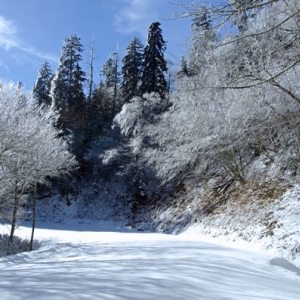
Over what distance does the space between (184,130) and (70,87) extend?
71.3ft

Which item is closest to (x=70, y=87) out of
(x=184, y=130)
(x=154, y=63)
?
(x=154, y=63)

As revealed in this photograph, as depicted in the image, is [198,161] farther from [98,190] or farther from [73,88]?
[73,88]

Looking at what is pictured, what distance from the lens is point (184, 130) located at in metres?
11.3

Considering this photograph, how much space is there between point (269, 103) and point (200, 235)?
5.60 metres

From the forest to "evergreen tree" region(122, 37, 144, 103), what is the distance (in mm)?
126

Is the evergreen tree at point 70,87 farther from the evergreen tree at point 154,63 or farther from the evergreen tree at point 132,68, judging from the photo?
the evergreen tree at point 154,63

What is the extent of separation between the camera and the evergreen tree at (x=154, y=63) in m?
23.2

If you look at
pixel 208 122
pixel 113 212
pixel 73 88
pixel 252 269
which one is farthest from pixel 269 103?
pixel 73 88

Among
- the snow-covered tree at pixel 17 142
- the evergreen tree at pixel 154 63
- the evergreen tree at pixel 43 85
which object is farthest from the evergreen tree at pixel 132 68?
the snow-covered tree at pixel 17 142

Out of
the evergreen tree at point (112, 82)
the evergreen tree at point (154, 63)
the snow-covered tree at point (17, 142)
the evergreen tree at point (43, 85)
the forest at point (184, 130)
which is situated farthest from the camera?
the evergreen tree at point (43, 85)

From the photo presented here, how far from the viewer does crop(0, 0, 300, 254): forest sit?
16.6ft

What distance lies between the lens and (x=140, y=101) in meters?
17.9

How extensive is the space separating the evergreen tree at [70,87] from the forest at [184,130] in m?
0.17

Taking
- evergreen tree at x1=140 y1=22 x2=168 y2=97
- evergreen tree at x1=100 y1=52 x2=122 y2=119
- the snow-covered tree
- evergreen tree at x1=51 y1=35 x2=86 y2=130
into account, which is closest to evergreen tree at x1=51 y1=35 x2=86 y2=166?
evergreen tree at x1=51 y1=35 x2=86 y2=130
